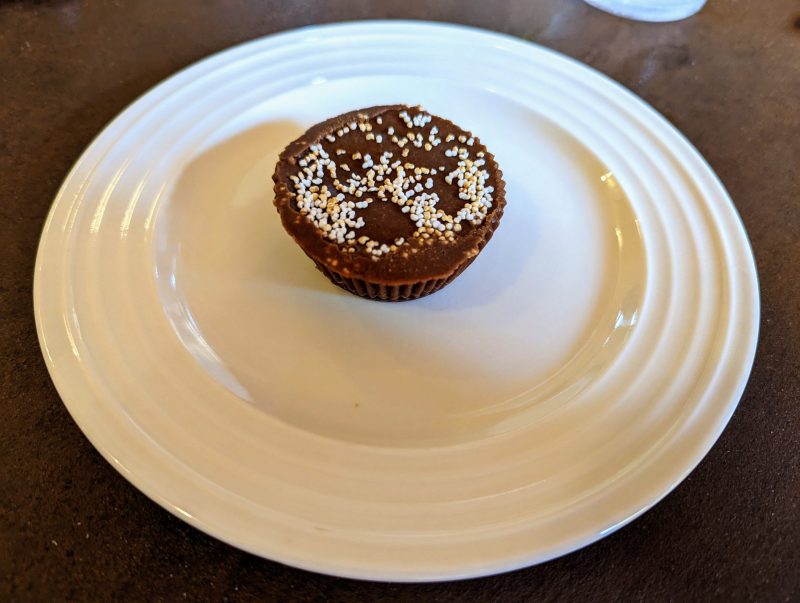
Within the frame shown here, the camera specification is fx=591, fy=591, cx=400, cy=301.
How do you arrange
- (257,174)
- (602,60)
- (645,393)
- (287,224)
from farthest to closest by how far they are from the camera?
1. (602,60)
2. (257,174)
3. (287,224)
4. (645,393)

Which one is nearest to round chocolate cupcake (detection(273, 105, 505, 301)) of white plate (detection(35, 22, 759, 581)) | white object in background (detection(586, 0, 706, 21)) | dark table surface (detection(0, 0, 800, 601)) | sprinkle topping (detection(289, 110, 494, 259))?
sprinkle topping (detection(289, 110, 494, 259))

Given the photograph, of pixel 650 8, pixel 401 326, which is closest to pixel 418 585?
pixel 401 326

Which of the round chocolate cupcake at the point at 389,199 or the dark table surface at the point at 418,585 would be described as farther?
the round chocolate cupcake at the point at 389,199

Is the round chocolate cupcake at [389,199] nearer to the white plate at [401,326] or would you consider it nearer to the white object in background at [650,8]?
the white plate at [401,326]

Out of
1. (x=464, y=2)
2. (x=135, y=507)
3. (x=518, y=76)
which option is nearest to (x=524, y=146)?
(x=518, y=76)

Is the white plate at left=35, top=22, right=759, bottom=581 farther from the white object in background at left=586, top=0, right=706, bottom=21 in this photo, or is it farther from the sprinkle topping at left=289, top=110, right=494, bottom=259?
the white object in background at left=586, top=0, right=706, bottom=21

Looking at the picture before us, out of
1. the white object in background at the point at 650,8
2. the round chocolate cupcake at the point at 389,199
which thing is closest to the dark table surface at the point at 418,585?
the white object in background at the point at 650,8

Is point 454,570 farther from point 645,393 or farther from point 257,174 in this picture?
point 257,174
